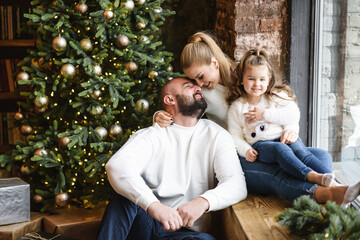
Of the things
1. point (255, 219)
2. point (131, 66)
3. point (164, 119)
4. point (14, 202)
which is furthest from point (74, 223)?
point (255, 219)

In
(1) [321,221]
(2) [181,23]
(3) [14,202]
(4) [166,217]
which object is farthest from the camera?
(2) [181,23]

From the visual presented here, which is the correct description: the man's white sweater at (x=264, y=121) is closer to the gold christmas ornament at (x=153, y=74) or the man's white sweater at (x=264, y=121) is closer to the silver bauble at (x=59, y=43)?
the gold christmas ornament at (x=153, y=74)

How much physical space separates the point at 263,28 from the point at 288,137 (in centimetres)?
95

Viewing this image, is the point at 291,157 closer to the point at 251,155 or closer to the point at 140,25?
the point at 251,155

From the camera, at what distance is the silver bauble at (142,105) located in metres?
2.70

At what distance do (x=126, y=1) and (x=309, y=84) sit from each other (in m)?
1.32

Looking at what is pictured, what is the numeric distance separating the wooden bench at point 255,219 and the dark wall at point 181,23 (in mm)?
1902

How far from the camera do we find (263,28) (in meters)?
2.86

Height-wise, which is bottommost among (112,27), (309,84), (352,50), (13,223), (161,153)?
(13,223)

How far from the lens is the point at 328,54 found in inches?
100

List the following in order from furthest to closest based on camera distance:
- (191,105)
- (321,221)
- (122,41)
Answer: (122,41), (191,105), (321,221)

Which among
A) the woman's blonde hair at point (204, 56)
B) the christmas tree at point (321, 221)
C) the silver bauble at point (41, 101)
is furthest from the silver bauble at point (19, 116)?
the christmas tree at point (321, 221)

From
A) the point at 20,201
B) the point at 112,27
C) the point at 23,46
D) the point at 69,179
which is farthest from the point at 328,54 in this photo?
the point at 23,46

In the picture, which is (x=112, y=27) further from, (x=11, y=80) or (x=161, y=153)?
(x=11, y=80)
